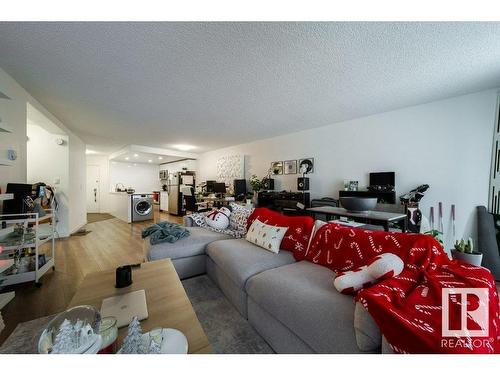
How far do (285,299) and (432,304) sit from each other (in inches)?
28.8

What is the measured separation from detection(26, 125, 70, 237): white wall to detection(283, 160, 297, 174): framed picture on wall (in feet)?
15.9

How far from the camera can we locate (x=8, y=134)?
2100 mm

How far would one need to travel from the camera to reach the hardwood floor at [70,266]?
1786 millimetres

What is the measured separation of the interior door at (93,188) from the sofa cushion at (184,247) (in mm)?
7269

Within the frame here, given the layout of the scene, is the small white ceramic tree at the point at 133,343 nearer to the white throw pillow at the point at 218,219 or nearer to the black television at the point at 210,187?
the white throw pillow at the point at 218,219

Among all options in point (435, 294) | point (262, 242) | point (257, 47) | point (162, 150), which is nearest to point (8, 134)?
point (257, 47)

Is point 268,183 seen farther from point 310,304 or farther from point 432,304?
point 432,304

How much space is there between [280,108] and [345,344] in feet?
9.68

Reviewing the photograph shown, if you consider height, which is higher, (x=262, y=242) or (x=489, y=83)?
(x=489, y=83)

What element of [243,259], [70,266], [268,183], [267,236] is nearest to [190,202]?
[268,183]

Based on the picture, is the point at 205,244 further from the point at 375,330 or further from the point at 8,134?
the point at 8,134

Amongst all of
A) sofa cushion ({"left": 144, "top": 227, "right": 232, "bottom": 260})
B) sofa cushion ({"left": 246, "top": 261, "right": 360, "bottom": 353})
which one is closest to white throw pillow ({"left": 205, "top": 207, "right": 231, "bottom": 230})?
sofa cushion ({"left": 144, "top": 227, "right": 232, "bottom": 260})

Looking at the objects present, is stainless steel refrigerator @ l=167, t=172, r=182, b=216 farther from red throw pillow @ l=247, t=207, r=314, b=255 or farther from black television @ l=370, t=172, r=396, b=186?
black television @ l=370, t=172, r=396, b=186

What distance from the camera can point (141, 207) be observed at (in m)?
6.03
